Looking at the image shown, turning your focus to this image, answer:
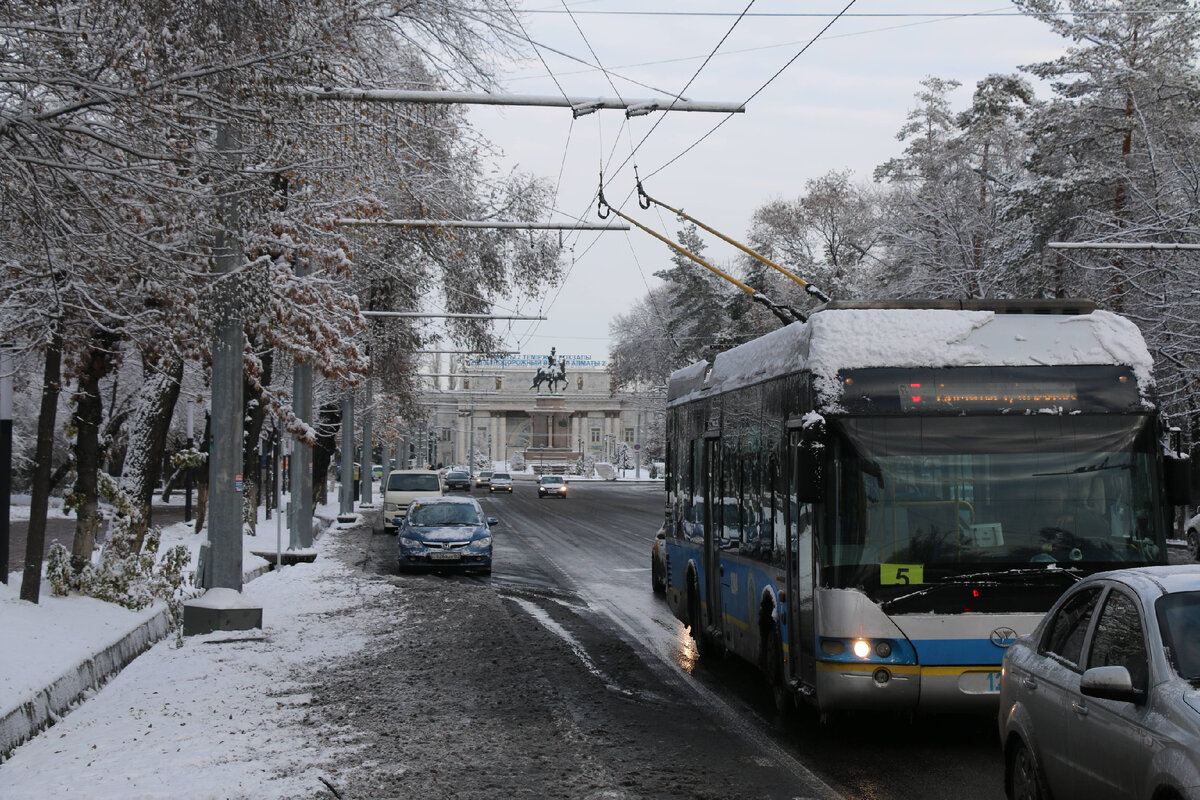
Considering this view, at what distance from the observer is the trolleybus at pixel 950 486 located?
859 centimetres

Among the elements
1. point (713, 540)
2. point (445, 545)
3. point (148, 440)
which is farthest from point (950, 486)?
Answer: point (445, 545)

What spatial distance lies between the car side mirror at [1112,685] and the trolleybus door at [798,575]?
3.26m

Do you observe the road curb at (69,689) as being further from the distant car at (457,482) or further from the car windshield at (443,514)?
the distant car at (457,482)

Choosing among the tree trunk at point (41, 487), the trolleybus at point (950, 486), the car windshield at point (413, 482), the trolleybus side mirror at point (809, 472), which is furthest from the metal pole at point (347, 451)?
the trolleybus side mirror at point (809, 472)

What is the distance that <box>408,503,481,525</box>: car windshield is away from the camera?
2580 centimetres

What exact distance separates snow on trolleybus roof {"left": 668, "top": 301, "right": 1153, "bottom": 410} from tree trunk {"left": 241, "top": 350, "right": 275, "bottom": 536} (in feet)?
58.0

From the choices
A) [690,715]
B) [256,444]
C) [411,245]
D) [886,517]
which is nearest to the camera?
[886,517]

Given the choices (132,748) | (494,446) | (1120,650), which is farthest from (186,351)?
(494,446)

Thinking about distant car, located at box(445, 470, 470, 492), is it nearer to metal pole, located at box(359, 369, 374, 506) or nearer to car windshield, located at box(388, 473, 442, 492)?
metal pole, located at box(359, 369, 374, 506)

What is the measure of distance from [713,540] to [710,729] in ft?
10.5

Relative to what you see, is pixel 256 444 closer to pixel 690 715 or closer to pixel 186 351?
pixel 186 351

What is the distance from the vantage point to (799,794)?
7703 mm

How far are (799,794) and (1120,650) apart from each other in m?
2.51

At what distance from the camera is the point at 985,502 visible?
8.77 m
